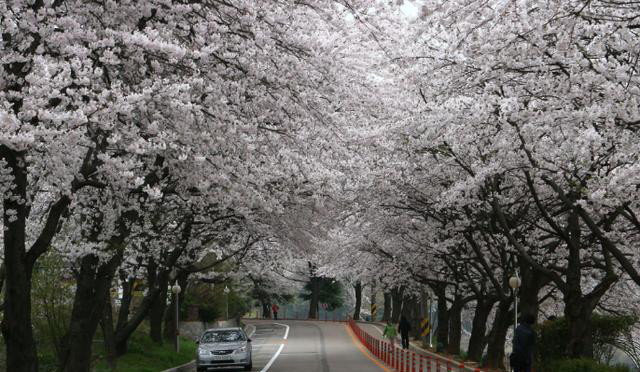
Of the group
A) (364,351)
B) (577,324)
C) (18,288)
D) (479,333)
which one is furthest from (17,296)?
(364,351)

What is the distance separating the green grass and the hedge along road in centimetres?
289

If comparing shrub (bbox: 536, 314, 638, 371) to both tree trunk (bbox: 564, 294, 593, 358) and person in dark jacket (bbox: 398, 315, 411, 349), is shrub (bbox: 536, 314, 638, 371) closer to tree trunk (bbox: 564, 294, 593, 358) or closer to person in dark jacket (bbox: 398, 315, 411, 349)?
tree trunk (bbox: 564, 294, 593, 358)

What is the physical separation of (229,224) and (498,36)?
15.2 metres

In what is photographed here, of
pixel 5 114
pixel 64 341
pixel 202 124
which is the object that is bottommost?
pixel 64 341

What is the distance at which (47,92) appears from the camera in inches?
426

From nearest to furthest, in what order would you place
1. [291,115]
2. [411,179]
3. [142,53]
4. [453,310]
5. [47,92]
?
1. [47,92]
2. [142,53]
3. [291,115]
4. [411,179]
5. [453,310]

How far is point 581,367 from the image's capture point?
57.0 ft

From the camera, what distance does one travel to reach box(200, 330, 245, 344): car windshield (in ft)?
99.0

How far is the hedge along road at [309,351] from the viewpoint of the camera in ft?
102

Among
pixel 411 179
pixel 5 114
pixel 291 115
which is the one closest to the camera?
pixel 5 114

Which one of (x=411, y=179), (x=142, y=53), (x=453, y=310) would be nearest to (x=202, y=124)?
(x=142, y=53)

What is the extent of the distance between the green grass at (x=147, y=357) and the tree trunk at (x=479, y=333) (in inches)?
439

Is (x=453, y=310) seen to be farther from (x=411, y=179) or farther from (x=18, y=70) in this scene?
(x=18, y=70)

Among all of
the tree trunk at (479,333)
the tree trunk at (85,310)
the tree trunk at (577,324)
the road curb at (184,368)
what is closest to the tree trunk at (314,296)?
the tree trunk at (479,333)
